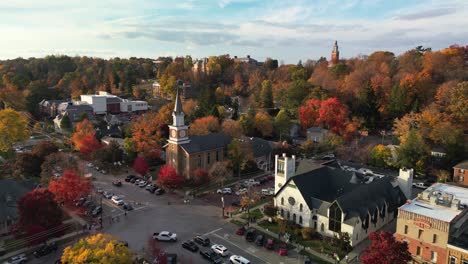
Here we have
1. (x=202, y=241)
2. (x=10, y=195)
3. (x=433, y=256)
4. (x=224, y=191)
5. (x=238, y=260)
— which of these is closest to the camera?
(x=433, y=256)

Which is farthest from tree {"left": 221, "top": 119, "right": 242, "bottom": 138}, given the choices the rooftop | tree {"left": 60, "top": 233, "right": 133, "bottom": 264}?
tree {"left": 60, "top": 233, "right": 133, "bottom": 264}

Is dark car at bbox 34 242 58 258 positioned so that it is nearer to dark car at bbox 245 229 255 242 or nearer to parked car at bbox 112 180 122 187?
parked car at bbox 112 180 122 187

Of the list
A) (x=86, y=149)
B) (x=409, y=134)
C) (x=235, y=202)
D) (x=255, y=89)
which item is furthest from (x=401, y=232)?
(x=255, y=89)

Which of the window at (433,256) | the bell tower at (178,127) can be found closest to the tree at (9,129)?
the bell tower at (178,127)

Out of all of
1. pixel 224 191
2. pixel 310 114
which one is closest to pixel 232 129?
pixel 310 114

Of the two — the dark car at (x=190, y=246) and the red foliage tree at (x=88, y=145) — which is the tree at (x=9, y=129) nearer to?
the red foliage tree at (x=88, y=145)

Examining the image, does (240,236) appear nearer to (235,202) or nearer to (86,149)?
(235,202)

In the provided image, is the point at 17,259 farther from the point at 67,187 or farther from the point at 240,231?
the point at 240,231
